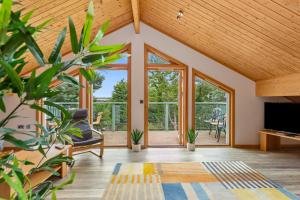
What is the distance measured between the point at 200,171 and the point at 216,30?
8.38 feet

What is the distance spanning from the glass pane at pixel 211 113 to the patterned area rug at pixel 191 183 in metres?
1.83

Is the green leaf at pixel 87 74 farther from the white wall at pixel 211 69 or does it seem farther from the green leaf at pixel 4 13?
the white wall at pixel 211 69

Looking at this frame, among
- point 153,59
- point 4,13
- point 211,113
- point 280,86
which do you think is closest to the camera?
point 4,13

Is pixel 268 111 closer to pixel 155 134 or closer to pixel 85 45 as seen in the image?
pixel 155 134

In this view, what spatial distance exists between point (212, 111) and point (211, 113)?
60mm

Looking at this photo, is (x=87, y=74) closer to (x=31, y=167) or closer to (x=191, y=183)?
(x=31, y=167)

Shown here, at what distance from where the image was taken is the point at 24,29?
28.4 inches

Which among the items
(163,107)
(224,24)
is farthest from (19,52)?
(163,107)

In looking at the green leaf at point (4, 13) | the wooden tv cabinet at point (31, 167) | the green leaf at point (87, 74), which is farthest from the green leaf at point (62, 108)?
the wooden tv cabinet at point (31, 167)

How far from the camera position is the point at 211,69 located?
258 inches

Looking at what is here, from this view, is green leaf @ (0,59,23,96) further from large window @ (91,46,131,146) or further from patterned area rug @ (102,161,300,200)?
large window @ (91,46,131,146)

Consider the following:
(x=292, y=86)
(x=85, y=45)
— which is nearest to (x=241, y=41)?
(x=292, y=86)

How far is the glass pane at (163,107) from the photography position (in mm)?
6723

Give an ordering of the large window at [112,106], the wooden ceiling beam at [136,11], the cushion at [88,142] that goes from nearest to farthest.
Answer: the wooden ceiling beam at [136,11], the cushion at [88,142], the large window at [112,106]
